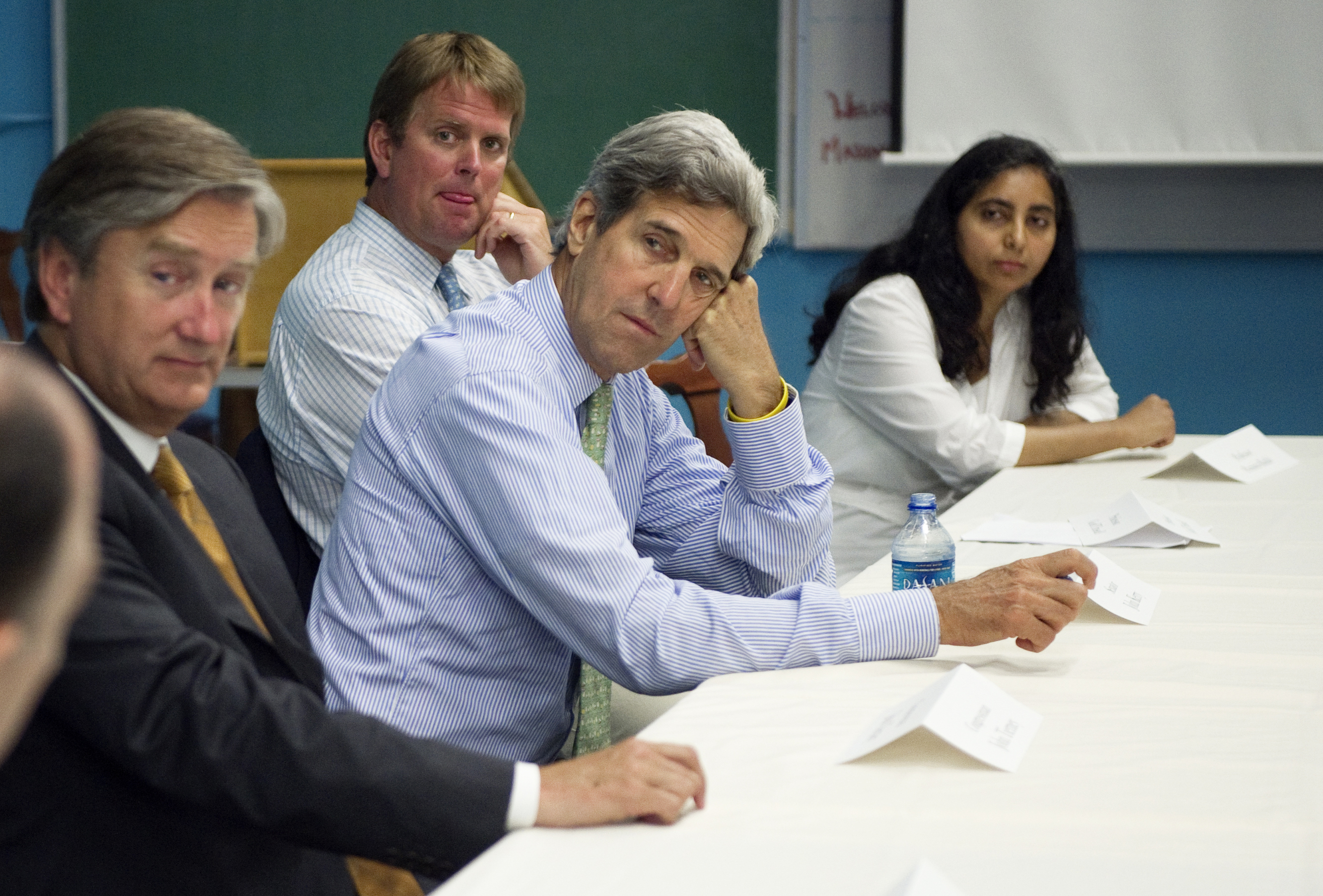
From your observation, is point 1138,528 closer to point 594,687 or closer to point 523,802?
point 594,687

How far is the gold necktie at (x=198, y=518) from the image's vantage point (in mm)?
1090

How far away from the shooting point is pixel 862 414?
3008 millimetres

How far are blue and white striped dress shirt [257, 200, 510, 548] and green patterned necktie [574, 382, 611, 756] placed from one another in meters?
0.53

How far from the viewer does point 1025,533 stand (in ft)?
6.84

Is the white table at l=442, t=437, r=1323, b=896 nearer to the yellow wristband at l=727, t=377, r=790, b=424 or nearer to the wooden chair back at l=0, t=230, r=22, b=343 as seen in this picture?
the yellow wristband at l=727, t=377, r=790, b=424

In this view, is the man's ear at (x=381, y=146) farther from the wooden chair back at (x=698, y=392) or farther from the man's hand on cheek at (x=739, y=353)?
the man's hand on cheek at (x=739, y=353)

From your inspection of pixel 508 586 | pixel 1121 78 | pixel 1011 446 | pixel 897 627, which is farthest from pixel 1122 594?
pixel 1121 78

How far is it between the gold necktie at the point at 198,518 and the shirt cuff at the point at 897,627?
61 centimetres

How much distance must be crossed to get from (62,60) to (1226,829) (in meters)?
4.86

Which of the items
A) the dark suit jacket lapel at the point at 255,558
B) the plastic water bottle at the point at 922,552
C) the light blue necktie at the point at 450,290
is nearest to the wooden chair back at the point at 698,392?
the light blue necktie at the point at 450,290

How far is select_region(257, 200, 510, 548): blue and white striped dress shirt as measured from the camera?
2062mm

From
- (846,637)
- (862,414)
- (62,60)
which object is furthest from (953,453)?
(62,60)

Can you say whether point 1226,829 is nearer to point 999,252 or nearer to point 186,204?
point 186,204

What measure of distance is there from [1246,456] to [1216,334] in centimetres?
163
